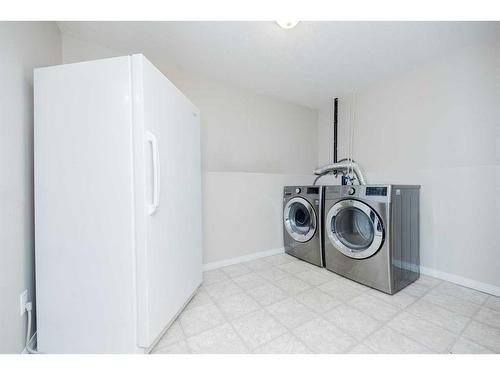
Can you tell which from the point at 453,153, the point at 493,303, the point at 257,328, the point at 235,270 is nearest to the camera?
the point at 257,328

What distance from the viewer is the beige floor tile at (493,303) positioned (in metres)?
1.40

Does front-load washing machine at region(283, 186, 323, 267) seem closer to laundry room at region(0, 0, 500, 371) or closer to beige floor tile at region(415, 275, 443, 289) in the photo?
laundry room at region(0, 0, 500, 371)

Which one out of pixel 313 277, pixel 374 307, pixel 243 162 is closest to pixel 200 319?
pixel 313 277

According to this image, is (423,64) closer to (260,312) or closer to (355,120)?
(355,120)

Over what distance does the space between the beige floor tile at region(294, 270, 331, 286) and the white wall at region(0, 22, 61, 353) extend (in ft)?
6.15

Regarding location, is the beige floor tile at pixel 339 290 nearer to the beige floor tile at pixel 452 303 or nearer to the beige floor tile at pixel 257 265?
the beige floor tile at pixel 452 303

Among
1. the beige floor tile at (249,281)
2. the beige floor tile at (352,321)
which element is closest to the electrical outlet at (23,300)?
the beige floor tile at (249,281)

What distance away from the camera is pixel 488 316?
1.30 metres

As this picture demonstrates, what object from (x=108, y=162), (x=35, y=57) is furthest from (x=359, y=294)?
(x=35, y=57)

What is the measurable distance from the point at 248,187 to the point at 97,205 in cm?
155

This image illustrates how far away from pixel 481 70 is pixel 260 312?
255 centimetres

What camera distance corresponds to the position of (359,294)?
159 centimetres

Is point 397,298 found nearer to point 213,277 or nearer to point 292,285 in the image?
point 292,285

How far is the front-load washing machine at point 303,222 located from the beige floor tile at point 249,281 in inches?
25.6
